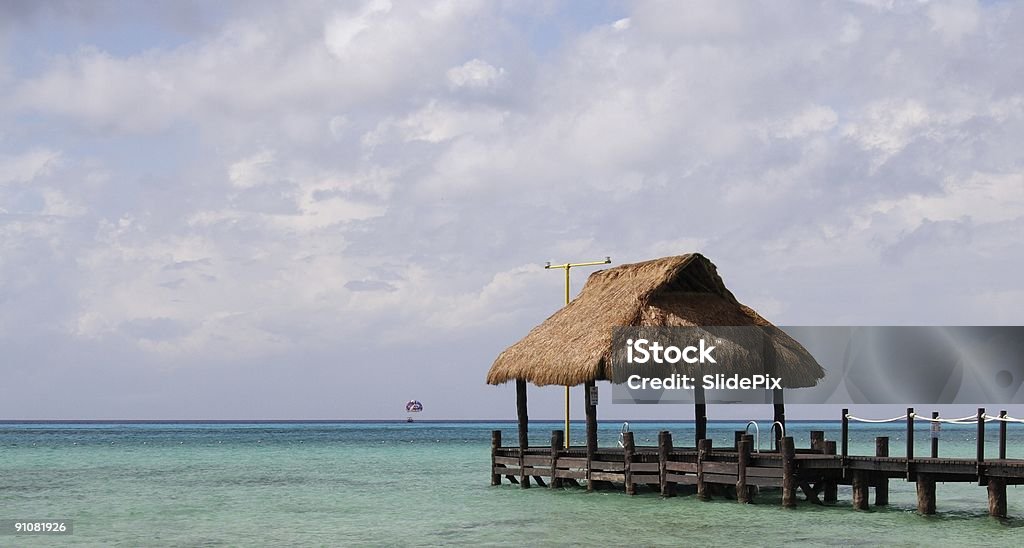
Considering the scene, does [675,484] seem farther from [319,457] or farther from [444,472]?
[319,457]

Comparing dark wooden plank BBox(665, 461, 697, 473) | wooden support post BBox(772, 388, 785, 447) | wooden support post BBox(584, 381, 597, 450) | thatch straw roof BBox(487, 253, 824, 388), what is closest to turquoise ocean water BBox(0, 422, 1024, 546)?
dark wooden plank BBox(665, 461, 697, 473)

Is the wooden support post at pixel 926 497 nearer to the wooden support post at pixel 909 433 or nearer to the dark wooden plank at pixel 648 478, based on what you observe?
the wooden support post at pixel 909 433

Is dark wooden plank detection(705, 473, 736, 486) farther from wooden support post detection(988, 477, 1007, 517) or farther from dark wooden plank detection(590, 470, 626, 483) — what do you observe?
wooden support post detection(988, 477, 1007, 517)

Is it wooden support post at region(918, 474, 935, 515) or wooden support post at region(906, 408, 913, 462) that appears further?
wooden support post at region(918, 474, 935, 515)

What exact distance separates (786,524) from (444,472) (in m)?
23.2

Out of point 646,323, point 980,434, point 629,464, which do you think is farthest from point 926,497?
point 646,323

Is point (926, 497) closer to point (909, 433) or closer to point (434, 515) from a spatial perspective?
point (909, 433)

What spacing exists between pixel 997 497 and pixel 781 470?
419 cm

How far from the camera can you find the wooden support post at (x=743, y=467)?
25.5 metres

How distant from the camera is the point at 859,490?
2519 cm

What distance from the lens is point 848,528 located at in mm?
22734

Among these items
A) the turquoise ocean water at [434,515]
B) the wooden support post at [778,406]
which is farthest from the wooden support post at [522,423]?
the wooden support post at [778,406]

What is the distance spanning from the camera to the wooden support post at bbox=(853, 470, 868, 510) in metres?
25.1

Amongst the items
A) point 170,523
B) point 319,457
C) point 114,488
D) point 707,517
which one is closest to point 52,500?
point 114,488
